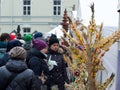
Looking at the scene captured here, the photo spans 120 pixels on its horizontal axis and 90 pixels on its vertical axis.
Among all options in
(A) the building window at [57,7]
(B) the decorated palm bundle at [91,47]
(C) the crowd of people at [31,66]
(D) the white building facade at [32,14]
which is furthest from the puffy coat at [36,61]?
(A) the building window at [57,7]

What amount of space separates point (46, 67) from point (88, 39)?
2.82m

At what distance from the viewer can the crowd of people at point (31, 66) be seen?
16.4 ft

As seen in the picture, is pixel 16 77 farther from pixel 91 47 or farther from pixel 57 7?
pixel 57 7

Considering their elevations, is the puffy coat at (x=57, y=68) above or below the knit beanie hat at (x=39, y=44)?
below

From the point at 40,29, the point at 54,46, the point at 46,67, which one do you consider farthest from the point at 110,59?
the point at 40,29

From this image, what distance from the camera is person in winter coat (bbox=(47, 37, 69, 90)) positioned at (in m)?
7.11

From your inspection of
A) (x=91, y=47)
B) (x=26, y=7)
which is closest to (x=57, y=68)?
(x=91, y=47)

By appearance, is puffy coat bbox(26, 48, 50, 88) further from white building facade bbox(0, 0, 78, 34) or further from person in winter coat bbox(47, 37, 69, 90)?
white building facade bbox(0, 0, 78, 34)

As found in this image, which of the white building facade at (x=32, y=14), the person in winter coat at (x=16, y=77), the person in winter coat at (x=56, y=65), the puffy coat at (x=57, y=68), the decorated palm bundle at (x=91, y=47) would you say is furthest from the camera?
the white building facade at (x=32, y=14)

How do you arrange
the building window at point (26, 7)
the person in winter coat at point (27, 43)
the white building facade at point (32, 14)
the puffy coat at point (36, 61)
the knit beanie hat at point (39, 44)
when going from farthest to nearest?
the building window at point (26, 7) → the white building facade at point (32, 14) → the person in winter coat at point (27, 43) → the knit beanie hat at point (39, 44) → the puffy coat at point (36, 61)

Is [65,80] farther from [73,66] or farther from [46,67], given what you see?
[73,66]

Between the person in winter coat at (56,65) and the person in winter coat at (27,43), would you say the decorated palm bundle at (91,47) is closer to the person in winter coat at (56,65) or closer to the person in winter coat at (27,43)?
the person in winter coat at (56,65)

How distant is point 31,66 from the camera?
244 inches

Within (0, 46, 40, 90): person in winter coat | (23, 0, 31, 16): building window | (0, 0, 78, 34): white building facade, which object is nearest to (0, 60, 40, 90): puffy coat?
(0, 46, 40, 90): person in winter coat
